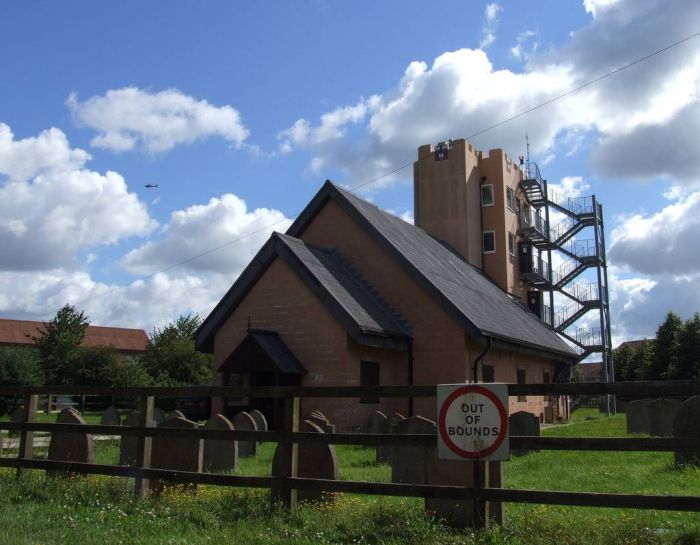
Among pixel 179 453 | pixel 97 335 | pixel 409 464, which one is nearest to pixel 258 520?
pixel 179 453

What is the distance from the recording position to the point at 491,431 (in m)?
6.28

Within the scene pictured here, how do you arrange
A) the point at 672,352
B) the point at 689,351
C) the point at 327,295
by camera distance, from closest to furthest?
the point at 327,295 < the point at 689,351 < the point at 672,352

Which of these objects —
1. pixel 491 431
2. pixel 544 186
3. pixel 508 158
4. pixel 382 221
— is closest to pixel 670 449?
pixel 491 431

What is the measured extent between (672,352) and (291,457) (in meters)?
54.2

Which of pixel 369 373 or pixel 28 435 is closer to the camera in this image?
pixel 28 435

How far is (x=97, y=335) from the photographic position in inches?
3273

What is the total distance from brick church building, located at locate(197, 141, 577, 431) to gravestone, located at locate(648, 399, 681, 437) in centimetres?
508

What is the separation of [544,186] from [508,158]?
15.0ft

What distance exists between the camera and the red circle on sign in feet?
20.5

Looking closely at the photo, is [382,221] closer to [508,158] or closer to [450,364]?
[450,364]

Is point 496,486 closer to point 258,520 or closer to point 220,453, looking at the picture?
point 258,520

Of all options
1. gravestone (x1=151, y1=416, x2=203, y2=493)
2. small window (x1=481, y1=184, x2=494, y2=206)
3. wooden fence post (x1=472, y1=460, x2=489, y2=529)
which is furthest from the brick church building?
wooden fence post (x1=472, y1=460, x2=489, y2=529)

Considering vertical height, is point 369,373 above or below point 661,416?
above

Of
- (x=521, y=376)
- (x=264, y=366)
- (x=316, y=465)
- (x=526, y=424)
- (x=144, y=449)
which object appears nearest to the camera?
(x=316, y=465)
